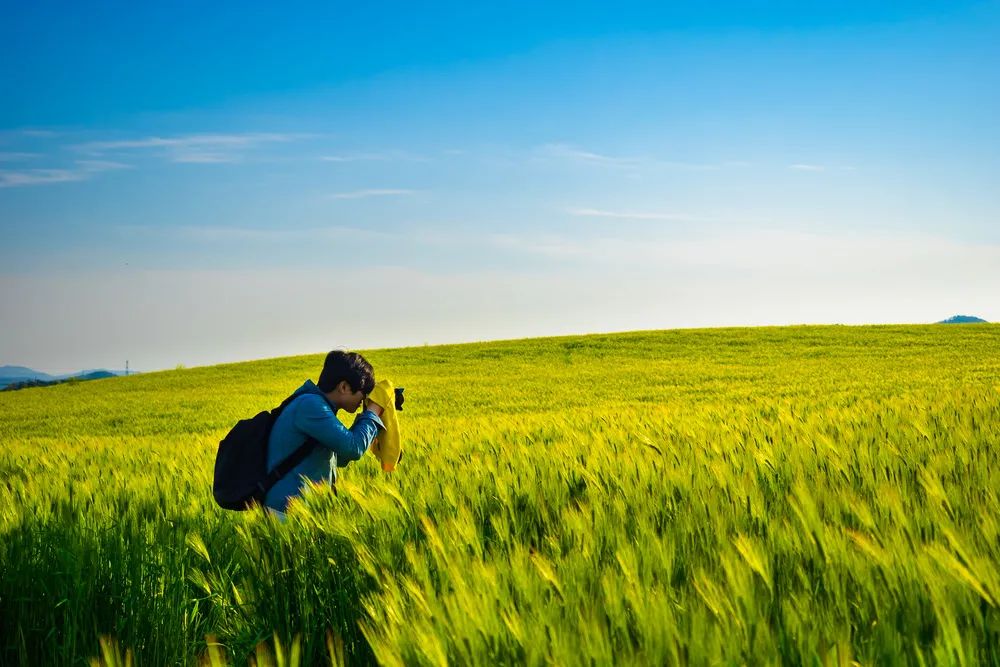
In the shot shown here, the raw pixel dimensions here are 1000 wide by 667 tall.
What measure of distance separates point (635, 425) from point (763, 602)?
4898 mm

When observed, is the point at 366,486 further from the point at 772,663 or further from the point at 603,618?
the point at 772,663

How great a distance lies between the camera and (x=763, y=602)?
164cm

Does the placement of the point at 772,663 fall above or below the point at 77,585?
above

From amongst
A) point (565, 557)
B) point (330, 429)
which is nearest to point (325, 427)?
point (330, 429)

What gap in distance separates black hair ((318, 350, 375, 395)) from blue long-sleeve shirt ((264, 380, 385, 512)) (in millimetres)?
85

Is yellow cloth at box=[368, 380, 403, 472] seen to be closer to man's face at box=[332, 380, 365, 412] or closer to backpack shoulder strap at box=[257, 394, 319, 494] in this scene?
man's face at box=[332, 380, 365, 412]

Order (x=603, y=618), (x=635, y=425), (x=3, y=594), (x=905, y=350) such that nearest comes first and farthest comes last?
1. (x=603, y=618)
2. (x=3, y=594)
3. (x=635, y=425)
4. (x=905, y=350)

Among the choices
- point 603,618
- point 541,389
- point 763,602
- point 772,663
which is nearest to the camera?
point 772,663

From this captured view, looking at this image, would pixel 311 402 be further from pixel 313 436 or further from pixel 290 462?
pixel 290 462

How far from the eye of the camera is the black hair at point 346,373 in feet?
14.5

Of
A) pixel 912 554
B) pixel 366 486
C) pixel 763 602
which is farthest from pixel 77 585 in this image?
pixel 912 554

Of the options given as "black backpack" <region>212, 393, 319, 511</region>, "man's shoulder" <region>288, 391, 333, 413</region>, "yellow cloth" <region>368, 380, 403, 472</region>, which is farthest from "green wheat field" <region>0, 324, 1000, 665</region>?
"man's shoulder" <region>288, 391, 333, 413</region>

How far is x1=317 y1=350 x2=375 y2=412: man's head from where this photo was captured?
14.5 ft

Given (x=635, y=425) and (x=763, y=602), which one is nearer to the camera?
(x=763, y=602)
